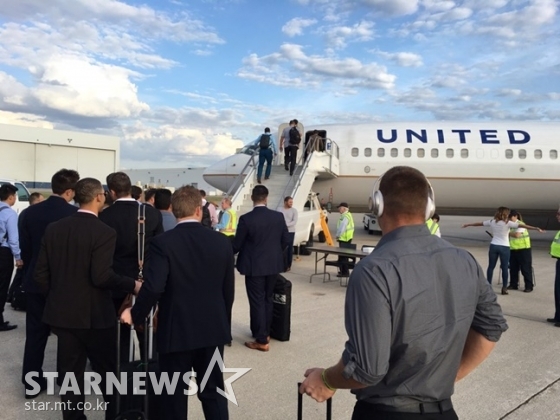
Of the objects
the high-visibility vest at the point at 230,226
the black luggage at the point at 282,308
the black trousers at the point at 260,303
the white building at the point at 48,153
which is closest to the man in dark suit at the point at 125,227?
the black trousers at the point at 260,303

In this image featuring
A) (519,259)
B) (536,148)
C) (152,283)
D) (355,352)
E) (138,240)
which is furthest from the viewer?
(536,148)

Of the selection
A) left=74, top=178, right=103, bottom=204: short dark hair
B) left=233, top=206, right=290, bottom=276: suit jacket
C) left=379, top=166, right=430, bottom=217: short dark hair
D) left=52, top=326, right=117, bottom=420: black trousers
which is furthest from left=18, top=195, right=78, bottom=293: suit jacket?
left=379, top=166, right=430, bottom=217: short dark hair

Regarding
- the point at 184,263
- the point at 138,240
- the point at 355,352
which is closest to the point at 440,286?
the point at 355,352

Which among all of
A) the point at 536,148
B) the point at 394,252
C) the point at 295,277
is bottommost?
the point at 295,277

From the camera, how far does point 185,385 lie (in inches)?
129

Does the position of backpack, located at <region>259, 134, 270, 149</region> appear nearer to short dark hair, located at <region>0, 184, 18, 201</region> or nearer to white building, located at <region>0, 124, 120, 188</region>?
short dark hair, located at <region>0, 184, 18, 201</region>

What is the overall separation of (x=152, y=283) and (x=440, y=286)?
1996mm

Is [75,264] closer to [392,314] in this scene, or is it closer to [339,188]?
[392,314]

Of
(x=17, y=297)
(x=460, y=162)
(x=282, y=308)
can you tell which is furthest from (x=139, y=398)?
(x=460, y=162)

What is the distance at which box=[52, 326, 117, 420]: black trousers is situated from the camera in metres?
3.52

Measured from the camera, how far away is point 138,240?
422cm

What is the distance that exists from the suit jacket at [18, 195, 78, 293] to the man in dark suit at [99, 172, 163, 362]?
18.7 inches

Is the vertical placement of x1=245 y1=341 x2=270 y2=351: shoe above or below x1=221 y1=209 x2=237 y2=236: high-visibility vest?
below

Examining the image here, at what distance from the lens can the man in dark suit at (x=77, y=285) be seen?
3.51 metres
